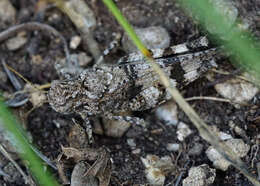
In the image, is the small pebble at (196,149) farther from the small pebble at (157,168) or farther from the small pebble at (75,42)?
the small pebble at (75,42)

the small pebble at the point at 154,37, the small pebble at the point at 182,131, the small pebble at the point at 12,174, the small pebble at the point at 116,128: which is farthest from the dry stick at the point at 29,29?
the small pebble at the point at 182,131

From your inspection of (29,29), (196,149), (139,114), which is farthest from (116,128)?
(29,29)

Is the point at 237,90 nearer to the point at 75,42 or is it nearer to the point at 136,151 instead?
the point at 136,151

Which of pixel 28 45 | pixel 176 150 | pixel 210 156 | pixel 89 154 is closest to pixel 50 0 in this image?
pixel 28 45

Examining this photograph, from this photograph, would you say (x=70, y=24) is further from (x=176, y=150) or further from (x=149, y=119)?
(x=176, y=150)

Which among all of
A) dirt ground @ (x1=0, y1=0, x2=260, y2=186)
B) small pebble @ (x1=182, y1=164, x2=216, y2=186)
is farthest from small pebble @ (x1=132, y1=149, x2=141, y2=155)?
small pebble @ (x1=182, y1=164, x2=216, y2=186)

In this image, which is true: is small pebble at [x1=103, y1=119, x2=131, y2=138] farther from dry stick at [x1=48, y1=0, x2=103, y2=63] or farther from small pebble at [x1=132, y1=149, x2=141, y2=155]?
dry stick at [x1=48, y1=0, x2=103, y2=63]
